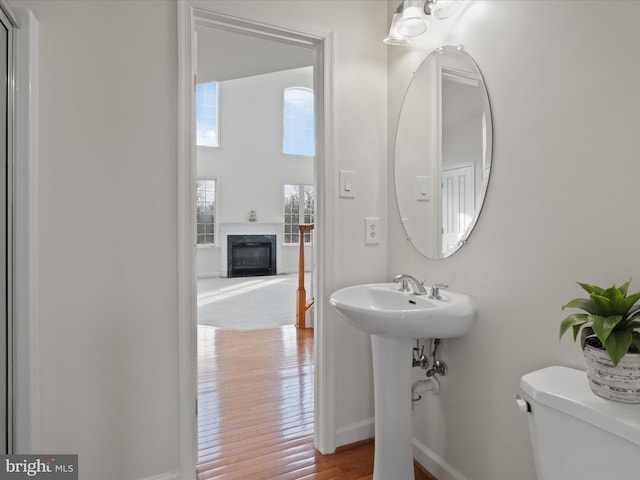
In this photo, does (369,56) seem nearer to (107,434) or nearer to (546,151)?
(546,151)

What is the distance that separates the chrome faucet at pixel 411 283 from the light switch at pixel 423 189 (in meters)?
0.39

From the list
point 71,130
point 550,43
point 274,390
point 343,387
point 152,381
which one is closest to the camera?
point 550,43

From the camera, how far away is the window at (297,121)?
8.54 meters

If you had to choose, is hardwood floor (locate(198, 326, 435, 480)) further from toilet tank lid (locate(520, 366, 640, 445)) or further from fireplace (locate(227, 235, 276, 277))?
fireplace (locate(227, 235, 276, 277))

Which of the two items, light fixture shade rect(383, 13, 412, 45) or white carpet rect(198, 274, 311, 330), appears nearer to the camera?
light fixture shade rect(383, 13, 412, 45)

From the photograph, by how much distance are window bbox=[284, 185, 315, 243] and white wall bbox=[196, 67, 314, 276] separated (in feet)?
0.57

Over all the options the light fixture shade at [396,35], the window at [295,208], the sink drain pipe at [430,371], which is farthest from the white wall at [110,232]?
the window at [295,208]

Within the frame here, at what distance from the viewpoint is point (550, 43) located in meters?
1.15

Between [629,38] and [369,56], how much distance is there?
3.91ft

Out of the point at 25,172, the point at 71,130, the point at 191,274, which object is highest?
the point at 71,130

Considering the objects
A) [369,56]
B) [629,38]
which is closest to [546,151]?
[629,38]

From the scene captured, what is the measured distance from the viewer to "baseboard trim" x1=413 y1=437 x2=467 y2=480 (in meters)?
1.55

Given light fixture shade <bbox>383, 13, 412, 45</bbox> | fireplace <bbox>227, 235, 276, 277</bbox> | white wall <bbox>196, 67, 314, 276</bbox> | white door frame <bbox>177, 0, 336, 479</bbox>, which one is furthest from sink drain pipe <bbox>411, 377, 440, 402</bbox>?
fireplace <bbox>227, 235, 276, 277</bbox>

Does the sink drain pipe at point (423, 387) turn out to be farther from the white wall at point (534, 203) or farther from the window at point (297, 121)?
the window at point (297, 121)
